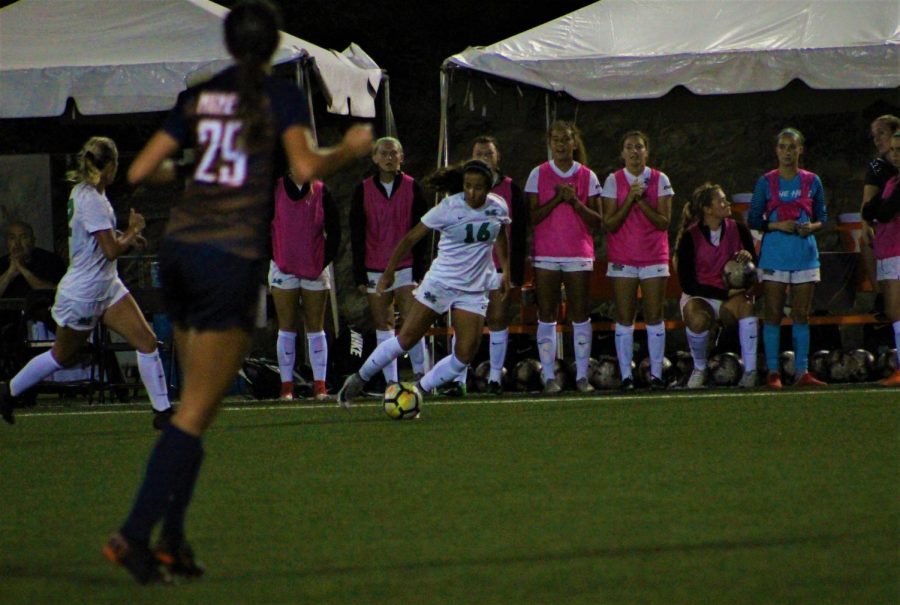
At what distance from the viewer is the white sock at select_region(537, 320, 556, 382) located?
42.2ft

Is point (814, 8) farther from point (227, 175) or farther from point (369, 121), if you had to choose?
point (227, 175)

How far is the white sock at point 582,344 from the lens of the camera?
12883mm

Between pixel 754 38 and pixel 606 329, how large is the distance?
2.74 metres

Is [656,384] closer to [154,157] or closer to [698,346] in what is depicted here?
[698,346]

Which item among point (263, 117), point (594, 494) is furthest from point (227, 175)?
point (594, 494)

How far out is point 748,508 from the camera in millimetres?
5887

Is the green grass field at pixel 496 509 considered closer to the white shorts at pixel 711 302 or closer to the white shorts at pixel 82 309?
the white shorts at pixel 82 309

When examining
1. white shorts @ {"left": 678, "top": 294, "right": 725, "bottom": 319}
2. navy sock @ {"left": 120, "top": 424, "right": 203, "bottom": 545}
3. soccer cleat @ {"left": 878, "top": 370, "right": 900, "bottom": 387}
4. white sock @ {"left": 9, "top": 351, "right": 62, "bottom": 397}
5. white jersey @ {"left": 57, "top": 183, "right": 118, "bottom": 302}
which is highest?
white jersey @ {"left": 57, "top": 183, "right": 118, "bottom": 302}

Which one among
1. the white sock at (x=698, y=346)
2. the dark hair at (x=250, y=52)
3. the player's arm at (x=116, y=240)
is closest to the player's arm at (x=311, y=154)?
the dark hair at (x=250, y=52)

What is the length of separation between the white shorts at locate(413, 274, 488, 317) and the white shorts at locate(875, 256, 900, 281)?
3.54 metres

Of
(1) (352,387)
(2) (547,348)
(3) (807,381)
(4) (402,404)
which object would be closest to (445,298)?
(4) (402,404)

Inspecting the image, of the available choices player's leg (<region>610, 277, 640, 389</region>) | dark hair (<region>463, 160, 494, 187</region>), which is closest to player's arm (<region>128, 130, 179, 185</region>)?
dark hair (<region>463, 160, 494, 187</region>)

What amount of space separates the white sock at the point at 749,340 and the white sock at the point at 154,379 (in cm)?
502

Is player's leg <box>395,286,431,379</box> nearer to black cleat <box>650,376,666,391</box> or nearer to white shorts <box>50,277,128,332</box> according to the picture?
black cleat <box>650,376,666,391</box>
